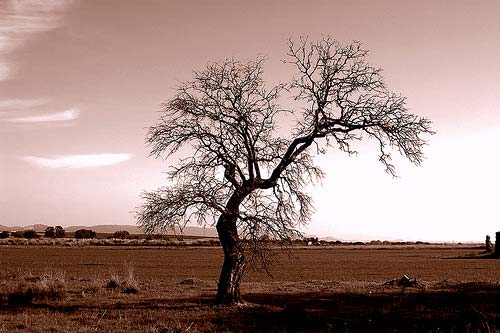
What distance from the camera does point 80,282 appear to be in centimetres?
3052

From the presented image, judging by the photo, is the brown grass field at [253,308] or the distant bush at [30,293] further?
the distant bush at [30,293]

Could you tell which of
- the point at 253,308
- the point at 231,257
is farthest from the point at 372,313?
the point at 231,257

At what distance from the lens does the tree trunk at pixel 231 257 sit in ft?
71.2

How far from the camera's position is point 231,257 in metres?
21.9

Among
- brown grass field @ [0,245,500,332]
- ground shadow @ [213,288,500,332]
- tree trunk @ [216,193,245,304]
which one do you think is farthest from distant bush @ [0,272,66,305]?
ground shadow @ [213,288,500,332]

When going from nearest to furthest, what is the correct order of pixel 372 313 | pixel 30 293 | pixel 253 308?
pixel 372 313 < pixel 253 308 < pixel 30 293

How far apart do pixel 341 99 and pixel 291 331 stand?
34.7 feet

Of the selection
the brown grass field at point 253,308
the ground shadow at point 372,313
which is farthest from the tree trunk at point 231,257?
the ground shadow at point 372,313

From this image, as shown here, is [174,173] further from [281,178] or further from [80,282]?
[80,282]

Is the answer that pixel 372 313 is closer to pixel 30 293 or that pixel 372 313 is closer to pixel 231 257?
pixel 231 257

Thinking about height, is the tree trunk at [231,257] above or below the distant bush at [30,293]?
above

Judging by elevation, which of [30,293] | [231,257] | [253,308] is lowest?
[253,308]

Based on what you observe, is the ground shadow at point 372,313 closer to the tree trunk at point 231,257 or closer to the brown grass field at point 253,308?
the brown grass field at point 253,308

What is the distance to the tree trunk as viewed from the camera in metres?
21.7
